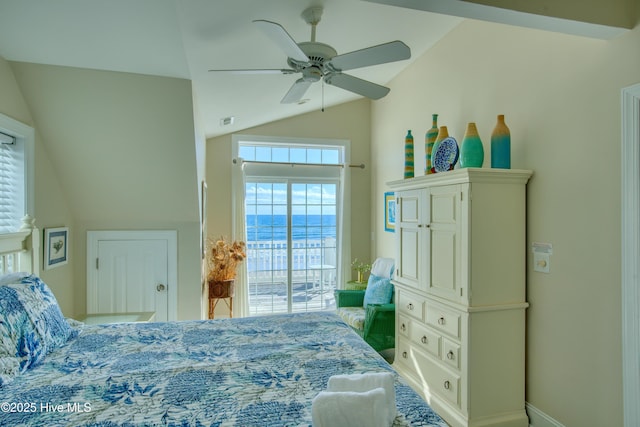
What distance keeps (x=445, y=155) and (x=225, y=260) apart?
2619mm

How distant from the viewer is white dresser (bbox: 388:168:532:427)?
2.17m

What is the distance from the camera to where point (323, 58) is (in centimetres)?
199

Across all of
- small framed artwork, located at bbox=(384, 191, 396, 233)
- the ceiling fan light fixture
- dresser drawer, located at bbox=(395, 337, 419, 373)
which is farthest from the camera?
small framed artwork, located at bbox=(384, 191, 396, 233)

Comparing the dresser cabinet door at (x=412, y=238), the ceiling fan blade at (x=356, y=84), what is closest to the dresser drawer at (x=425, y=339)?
the dresser cabinet door at (x=412, y=238)

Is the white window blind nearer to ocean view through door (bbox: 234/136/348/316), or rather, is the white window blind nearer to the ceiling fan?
the ceiling fan

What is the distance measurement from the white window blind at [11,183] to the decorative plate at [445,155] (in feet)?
9.79

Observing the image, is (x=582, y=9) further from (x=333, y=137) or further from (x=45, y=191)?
(x=45, y=191)

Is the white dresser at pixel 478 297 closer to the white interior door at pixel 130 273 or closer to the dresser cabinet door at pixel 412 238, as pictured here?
the dresser cabinet door at pixel 412 238

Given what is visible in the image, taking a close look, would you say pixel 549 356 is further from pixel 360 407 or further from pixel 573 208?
pixel 360 407

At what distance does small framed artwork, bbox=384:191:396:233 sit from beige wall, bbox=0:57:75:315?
3.28m

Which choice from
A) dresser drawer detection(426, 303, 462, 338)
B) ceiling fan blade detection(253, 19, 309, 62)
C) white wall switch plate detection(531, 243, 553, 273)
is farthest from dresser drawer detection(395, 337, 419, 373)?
ceiling fan blade detection(253, 19, 309, 62)

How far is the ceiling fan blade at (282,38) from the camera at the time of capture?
1.53 m

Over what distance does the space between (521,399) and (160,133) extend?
327cm

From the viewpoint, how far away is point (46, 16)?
1.83m
